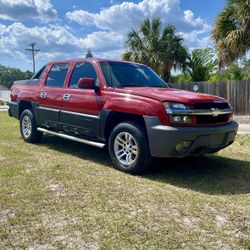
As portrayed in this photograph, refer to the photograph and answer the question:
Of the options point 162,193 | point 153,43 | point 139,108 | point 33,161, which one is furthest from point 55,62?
point 153,43

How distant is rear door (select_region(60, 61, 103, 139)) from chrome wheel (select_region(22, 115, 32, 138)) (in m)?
1.54

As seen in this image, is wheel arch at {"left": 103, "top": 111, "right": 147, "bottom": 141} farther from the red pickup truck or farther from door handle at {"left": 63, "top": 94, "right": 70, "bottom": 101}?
door handle at {"left": 63, "top": 94, "right": 70, "bottom": 101}

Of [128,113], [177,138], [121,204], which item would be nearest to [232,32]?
[128,113]

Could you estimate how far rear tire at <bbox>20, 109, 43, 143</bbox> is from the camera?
7789mm

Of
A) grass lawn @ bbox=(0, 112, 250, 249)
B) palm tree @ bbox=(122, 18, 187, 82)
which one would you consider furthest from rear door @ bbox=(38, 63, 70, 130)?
palm tree @ bbox=(122, 18, 187, 82)

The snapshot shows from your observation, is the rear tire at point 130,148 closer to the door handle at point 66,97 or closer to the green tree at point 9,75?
the door handle at point 66,97

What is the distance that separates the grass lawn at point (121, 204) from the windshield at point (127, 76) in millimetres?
1397

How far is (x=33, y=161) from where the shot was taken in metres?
6.09

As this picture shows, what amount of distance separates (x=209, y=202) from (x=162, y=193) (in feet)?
1.97

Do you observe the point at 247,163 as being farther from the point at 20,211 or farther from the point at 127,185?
the point at 20,211

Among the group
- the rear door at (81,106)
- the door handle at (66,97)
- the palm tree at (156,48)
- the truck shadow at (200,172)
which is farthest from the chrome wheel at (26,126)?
the palm tree at (156,48)

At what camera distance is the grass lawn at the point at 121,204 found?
10.4 ft

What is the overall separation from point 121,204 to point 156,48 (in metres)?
20.7

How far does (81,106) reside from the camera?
6164 mm
